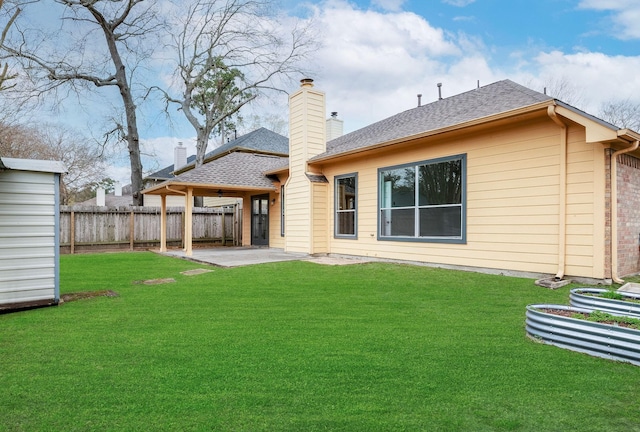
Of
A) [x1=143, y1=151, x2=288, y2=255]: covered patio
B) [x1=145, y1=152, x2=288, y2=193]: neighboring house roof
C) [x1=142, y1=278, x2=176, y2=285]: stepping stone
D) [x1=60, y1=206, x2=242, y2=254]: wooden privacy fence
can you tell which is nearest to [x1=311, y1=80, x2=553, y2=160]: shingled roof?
[x1=145, y1=152, x2=288, y2=193]: neighboring house roof

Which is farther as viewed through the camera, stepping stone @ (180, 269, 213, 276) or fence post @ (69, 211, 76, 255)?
fence post @ (69, 211, 76, 255)

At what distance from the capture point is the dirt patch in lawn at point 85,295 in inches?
216

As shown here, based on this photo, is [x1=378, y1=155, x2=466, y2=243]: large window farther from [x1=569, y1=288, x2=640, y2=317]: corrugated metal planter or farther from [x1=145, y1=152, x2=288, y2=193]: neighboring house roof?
[x1=145, y1=152, x2=288, y2=193]: neighboring house roof

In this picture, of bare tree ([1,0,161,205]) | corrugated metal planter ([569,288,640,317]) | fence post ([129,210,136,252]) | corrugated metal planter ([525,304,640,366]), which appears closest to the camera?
corrugated metal planter ([525,304,640,366])

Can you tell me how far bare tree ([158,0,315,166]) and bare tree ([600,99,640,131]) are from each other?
646 inches

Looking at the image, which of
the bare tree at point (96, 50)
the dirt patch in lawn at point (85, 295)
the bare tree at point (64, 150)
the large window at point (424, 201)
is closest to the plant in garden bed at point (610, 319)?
the large window at point (424, 201)

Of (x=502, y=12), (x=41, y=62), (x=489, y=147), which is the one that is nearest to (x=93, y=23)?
(x=41, y=62)

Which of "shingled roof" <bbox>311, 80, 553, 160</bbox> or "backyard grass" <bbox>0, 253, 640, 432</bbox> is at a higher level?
"shingled roof" <bbox>311, 80, 553, 160</bbox>

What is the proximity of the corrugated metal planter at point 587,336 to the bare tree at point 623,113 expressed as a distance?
22.7 metres

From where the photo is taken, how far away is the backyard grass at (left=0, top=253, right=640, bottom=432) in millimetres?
2172

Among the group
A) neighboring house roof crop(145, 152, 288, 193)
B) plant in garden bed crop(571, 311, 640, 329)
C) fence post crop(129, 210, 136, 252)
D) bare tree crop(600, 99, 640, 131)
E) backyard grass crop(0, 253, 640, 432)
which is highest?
bare tree crop(600, 99, 640, 131)

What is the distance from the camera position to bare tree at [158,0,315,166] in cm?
2044

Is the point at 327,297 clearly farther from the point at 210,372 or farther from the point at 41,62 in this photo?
the point at 41,62

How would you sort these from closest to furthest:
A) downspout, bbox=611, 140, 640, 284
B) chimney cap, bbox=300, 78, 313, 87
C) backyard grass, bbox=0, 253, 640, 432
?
1. backyard grass, bbox=0, 253, 640, 432
2. downspout, bbox=611, 140, 640, 284
3. chimney cap, bbox=300, 78, 313, 87
